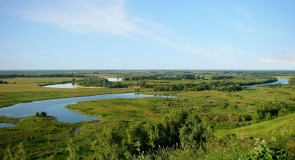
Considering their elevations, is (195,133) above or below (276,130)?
below

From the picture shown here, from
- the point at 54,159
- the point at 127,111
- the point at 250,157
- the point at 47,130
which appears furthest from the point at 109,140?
the point at 127,111

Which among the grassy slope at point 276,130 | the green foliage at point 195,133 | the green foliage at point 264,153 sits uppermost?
the green foliage at point 264,153

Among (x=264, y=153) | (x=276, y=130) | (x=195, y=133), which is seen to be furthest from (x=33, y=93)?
(x=264, y=153)

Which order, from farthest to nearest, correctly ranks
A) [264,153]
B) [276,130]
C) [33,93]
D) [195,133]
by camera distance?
[33,93] → [195,133] → [276,130] → [264,153]

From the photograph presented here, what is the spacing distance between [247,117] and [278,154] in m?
48.1

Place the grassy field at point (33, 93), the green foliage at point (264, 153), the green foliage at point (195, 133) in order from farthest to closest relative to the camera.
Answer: the grassy field at point (33, 93), the green foliage at point (195, 133), the green foliage at point (264, 153)

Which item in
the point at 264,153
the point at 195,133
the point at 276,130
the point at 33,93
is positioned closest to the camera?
the point at 264,153

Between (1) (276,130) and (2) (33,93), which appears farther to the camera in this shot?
(2) (33,93)

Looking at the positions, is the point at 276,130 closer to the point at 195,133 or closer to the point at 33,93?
the point at 195,133

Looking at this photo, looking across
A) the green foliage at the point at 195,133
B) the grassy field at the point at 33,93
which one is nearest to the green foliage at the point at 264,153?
the green foliage at the point at 195,133

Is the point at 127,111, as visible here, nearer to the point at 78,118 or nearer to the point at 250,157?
the point at 78,118

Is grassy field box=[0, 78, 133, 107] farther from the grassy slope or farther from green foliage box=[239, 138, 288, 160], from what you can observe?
green foliage box=[239, 138, 288, 160]

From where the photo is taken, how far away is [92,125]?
1658 inches

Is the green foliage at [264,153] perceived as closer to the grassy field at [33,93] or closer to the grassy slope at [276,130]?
the grassy slope at [276,130]
